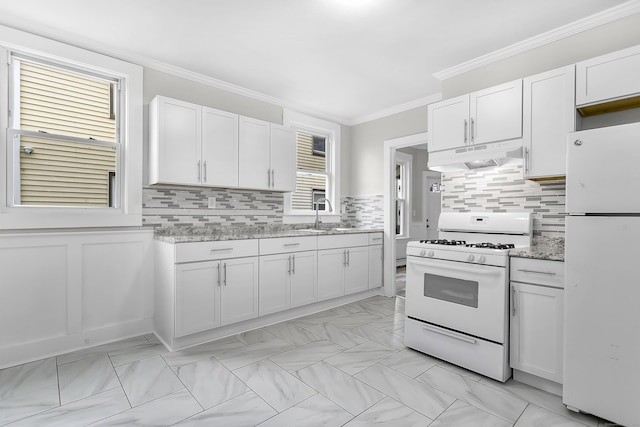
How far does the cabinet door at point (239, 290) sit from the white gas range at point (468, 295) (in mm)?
1411

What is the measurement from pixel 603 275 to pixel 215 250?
8.68 feet

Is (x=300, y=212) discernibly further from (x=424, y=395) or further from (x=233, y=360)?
(x=424, y=395)

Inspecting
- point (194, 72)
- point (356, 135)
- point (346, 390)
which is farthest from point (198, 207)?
point (356, 135)

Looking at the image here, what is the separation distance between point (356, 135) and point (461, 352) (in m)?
3.35

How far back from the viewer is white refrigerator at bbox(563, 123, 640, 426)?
166cm

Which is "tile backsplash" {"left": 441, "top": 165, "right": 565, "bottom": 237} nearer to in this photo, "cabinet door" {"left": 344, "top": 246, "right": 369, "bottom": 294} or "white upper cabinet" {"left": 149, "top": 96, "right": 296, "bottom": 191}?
"cabinet door" {"left": 344, "top": 246, "right": 369, "bottom": 294}

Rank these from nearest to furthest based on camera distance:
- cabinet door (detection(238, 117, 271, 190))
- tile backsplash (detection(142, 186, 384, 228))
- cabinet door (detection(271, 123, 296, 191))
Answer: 1. tile backsplash (detection(142, 186, 384, 228))
2. cabinet door (detection(238, 117, 271, 190))
3. cabinet door (detection(271, 123, 296, 191))

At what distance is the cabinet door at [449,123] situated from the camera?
288 centimetres

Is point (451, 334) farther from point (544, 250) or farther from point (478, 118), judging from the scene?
point (478, 118)

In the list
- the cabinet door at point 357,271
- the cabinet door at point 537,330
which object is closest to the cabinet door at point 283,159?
the cabinet door at point 357,271

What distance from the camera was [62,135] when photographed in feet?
8.86

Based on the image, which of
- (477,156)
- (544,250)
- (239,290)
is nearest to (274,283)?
(239,290)

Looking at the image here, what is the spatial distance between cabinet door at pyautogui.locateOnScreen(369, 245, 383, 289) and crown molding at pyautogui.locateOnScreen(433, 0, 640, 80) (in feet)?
7.17

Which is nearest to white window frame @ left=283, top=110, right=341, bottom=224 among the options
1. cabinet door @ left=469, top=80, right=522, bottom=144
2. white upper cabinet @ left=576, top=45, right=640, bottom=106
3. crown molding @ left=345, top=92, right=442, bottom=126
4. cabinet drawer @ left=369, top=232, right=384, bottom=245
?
crown molding @ left=345, top=92, right=442, bottom=126
